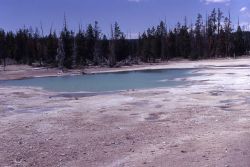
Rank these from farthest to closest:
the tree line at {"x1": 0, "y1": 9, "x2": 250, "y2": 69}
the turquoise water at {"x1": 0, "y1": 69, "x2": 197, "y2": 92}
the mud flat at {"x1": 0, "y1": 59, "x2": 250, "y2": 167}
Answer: the tree line at {"x1": 0, "y1": 9, "x2": 250, "y2": 69}, the turquoise water at {"x1": 0, "y1": 69, "x2": 197, "y2": 92}, the mud flat at {"x1": 0, "y1": 59, "x2": 250, "y2": 167}

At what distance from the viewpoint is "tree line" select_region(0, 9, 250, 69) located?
7006 cm

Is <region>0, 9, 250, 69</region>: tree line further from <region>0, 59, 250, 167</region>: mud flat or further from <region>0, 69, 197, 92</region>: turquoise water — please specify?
<region>0, 59, 250, 167</region>: mud flat

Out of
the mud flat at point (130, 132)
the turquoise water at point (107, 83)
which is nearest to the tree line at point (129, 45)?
the turquoise water at point (107, 83)

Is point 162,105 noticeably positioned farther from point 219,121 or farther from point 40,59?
point 40,59

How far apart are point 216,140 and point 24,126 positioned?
18.2 feet

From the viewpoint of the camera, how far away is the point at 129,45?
8450 cm

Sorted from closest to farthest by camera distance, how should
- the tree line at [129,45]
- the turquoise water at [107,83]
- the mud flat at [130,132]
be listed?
the mud flat at [130,132]
the turquoise water at [107,83]
the tree line at [129,45]

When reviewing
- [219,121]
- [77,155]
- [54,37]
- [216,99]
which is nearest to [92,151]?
[77,155]

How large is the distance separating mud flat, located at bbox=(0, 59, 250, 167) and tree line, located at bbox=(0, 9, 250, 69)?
47.0m

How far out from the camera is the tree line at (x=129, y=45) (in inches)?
2758

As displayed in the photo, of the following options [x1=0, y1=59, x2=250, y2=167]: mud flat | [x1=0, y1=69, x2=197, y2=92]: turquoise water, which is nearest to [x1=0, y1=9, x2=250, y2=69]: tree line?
[x1=0, y1=69, x2=197, y2=92]: turquoise water

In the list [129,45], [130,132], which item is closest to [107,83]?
[130,132]

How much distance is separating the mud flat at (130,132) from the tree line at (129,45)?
47.0m

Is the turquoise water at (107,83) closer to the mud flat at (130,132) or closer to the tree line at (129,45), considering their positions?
the mud flat at (130,132)
